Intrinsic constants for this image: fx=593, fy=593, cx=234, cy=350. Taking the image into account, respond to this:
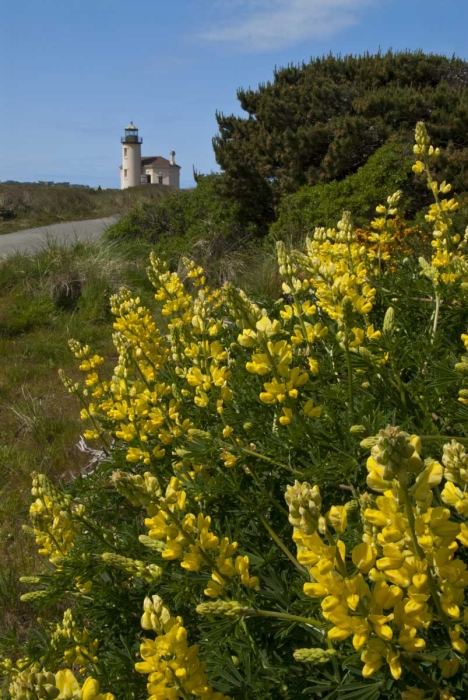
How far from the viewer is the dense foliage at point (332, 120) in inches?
387

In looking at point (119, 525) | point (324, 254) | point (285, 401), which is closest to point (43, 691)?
point (285, 401)

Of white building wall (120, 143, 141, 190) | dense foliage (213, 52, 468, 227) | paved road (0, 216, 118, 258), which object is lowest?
paved road (0, 216, 118, 258)

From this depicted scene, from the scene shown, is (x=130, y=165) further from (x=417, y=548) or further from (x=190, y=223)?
(x=417, y=548)

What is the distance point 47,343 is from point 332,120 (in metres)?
6.52

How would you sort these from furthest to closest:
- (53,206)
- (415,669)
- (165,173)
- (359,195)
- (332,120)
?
(165,173) → (53,206) → (332,120) → (359,195) → (415,669)

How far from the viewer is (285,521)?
2.00 metres

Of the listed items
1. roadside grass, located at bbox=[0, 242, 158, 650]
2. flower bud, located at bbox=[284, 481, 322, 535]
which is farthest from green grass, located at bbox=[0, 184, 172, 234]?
flower bud, located at bbox=[284, 481, 322, 535]

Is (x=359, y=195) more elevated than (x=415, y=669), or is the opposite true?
(x=359, y=195)

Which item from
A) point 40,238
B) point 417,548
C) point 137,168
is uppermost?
point 137,168

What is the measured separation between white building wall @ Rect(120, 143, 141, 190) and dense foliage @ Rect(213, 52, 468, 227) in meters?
43.2

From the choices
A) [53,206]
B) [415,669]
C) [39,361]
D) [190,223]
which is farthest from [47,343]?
[53,206]

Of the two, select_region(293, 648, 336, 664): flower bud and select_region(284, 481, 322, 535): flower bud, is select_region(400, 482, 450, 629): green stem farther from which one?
select_region(293, 648, 336, 664): flower bud

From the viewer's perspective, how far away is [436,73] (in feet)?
38.1

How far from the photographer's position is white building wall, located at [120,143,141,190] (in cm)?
5350
